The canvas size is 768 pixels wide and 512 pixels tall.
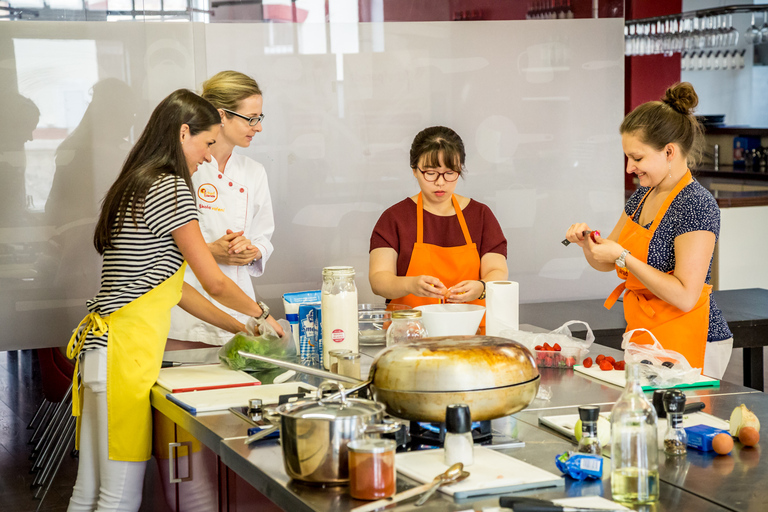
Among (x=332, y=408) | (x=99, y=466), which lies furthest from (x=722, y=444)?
(x=99, y=466)

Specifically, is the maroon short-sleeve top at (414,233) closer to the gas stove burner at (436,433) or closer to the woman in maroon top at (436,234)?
the woman in maroon top at (436,234)

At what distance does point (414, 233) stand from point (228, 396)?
1.22 m

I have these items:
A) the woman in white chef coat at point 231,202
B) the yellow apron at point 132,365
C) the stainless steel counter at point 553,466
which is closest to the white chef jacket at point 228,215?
the woman in white chef coat at point 231,202

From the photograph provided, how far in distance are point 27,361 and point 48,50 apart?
4.69 ft

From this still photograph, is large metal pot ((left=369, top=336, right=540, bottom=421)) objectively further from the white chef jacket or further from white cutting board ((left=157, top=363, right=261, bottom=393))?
the white chef jacket

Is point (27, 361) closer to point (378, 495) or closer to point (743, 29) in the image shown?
point (378, 495)

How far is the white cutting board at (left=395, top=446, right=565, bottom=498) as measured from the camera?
1287 millimetres

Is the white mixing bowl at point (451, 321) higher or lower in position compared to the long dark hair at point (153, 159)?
lower

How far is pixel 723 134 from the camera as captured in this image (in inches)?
397

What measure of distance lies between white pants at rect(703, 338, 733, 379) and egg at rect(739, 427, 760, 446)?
1006 millimetres

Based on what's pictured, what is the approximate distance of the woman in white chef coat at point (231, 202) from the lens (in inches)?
117

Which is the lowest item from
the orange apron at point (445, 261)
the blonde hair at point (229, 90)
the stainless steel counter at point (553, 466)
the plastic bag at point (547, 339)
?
the stainless steel counter at point (553, 466)

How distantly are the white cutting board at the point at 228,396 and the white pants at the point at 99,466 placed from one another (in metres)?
0.22

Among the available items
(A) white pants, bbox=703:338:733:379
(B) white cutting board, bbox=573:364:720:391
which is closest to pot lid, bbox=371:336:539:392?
(B) white cutting board, bbox=573:364:720:391
